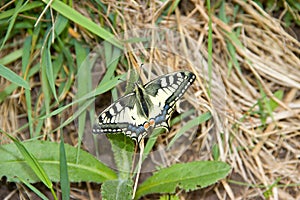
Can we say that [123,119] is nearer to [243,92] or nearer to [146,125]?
[146,125]

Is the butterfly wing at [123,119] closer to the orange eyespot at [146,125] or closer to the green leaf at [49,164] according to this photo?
the orange eyespot at [146,125]

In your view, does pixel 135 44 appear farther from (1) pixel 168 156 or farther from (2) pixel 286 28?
(2) pixel 286 28

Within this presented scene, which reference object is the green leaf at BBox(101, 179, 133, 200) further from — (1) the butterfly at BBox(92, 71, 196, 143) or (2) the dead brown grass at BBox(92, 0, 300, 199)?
(2) the dead brown grass at BBox(92, 0, 300, 199)

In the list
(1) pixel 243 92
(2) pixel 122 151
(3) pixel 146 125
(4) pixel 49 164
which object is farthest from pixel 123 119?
(1) pixel 243 92

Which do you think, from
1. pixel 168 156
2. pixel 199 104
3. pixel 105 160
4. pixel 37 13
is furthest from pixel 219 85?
pixel 37 13

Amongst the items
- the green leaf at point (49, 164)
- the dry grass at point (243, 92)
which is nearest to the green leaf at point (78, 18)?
the dry grass at point (243, 92)
